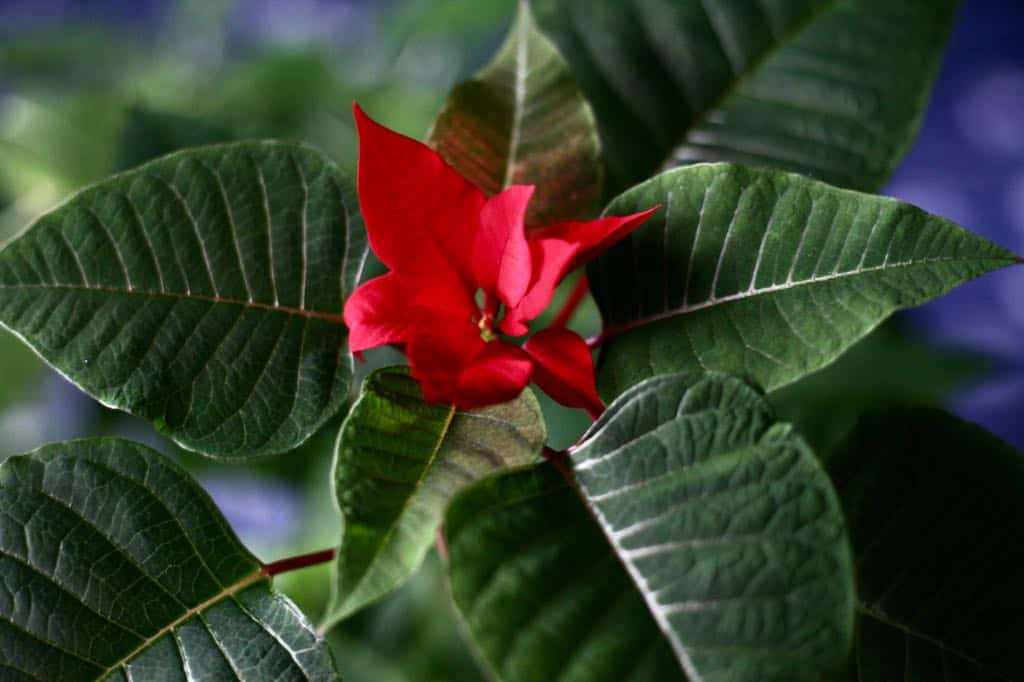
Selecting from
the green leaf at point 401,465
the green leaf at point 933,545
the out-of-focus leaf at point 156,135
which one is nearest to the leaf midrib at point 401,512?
the green leaf at point 401,465

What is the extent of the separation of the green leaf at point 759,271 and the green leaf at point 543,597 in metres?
0.12

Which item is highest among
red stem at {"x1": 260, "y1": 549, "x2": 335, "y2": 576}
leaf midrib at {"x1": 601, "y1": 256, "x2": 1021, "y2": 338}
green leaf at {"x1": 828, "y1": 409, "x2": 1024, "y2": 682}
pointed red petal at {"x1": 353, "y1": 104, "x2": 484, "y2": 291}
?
pointed red petal at {"x1": 353, "y1": 104, "x2": 484, "y2": 291}

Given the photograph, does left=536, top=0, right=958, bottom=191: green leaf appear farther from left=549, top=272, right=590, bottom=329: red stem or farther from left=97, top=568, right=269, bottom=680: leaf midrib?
left=97, top=568, right=269, bottom=680: leaf midrib

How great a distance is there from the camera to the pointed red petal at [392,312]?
0.52 m

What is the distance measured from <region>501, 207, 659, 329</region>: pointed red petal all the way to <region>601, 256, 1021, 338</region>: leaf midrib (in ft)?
0.17

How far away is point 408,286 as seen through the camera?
1.76 ft

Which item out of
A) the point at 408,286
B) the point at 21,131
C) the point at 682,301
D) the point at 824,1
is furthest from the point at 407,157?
the point at 21,131

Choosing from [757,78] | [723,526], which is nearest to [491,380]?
[723,526]

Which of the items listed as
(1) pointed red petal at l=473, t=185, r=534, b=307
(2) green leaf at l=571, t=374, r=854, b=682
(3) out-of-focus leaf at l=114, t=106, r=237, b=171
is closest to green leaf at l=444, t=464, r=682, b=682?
(2) green leaf at l=571, t=374, r=854, b=682

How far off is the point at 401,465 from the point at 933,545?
12.7 inches

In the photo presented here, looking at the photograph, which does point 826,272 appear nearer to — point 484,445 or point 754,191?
point 754,191

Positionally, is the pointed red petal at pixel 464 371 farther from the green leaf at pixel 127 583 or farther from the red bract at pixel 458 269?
the green leaf at pixel 127 583

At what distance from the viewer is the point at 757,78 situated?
2.58ft

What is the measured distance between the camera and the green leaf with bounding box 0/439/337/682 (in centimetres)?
51
